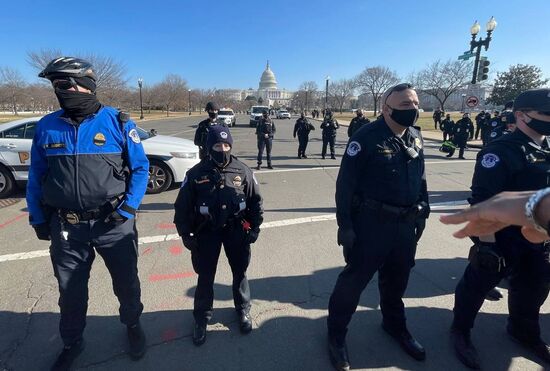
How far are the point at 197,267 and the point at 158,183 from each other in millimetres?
4722

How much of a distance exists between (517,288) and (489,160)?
1.08 meters

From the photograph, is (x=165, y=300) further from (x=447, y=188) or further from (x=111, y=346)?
(x=447, y=188)

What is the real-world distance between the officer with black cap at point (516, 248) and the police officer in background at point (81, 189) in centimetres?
237

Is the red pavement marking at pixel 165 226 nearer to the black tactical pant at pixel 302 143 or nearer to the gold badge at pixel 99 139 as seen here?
the gold badge at pixel 99 139

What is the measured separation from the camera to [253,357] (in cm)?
232

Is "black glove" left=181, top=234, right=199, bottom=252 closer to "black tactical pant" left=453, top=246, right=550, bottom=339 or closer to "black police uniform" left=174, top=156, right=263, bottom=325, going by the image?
"black police uniform" left=174, top=156, right=263, bottom=325

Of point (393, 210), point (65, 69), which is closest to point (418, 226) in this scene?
point (393, 210)

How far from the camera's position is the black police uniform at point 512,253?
81.7 inches

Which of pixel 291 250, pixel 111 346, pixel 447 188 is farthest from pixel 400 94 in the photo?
pixel 447 188

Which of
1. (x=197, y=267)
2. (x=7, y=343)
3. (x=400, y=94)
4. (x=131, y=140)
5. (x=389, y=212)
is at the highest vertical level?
(x=400, y=94)

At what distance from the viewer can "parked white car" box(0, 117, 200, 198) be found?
6172 mm

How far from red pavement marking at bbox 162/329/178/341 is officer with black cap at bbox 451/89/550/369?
7.09ft

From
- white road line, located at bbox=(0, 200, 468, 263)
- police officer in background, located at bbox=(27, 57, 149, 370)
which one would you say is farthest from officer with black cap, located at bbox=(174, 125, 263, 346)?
white road line, located at bbox=(0, 200, 468, 263)

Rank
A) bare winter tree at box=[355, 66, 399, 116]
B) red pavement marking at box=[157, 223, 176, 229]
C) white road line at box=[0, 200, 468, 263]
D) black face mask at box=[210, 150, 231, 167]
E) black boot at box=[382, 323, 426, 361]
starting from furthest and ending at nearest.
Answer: bare winter tree at box=[355, 66, 399, 116]
red pavement marking at box=[157, 223, 176, 229]
white road line at box=[0, 200, 468, 263]
black face mask at box=[210, 150, 231, 167]
black boot at box=[382, 323, 426, 361]
